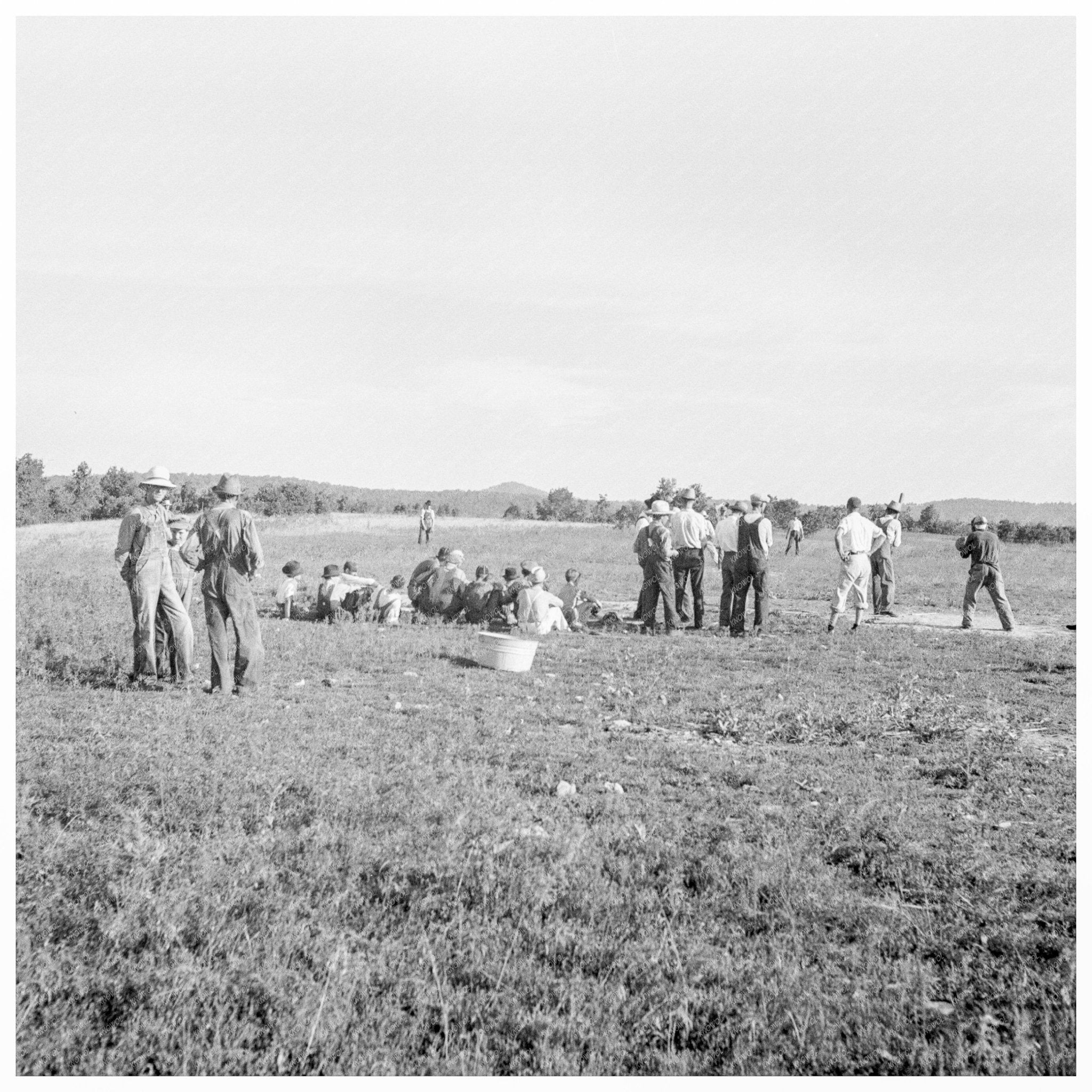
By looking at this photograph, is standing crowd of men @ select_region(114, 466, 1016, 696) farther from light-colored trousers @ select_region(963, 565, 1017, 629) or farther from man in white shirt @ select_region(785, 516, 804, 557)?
man in white shirt @ select_region(785, 516, 804, 557)

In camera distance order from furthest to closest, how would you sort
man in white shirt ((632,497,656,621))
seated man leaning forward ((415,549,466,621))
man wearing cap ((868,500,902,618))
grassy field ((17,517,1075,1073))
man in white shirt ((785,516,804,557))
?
1. man in white shirt ((785,516,804,557))
2. man wearing cap ((868,500,902,618))
3. man in white shirt ((632,497,656,621))
4. seated man leaning forward ((415,549,466,621))
5. grassy field ((17,517,1075,1073))

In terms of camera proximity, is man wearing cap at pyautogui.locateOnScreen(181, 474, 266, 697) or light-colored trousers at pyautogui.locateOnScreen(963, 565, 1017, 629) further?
light-colored trousers at pyautogui.locateOnScreen(963, 565, 1017, 629)

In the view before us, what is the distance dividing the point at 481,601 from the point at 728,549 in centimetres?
380

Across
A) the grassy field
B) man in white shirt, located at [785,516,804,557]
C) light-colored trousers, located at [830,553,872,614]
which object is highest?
man in white shirt, located at [785,516,804,557]

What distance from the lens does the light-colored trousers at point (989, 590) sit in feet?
45.5

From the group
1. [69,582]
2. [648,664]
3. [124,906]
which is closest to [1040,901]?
[124,906]

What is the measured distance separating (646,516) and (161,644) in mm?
8387

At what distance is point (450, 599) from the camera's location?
13.6 metres

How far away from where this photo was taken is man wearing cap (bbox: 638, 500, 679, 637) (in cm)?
1334

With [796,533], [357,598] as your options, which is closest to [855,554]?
[357,598]

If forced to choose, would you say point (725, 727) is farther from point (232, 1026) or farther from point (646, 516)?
point (646, 516)

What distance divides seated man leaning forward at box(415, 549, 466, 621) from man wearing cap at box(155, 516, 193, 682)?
15.1 feet

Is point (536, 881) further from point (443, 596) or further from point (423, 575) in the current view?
point (423, 575)

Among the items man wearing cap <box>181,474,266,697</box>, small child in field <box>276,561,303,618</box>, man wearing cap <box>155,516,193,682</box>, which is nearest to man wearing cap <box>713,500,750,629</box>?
small child in field <box>276,561,303,618</box>
